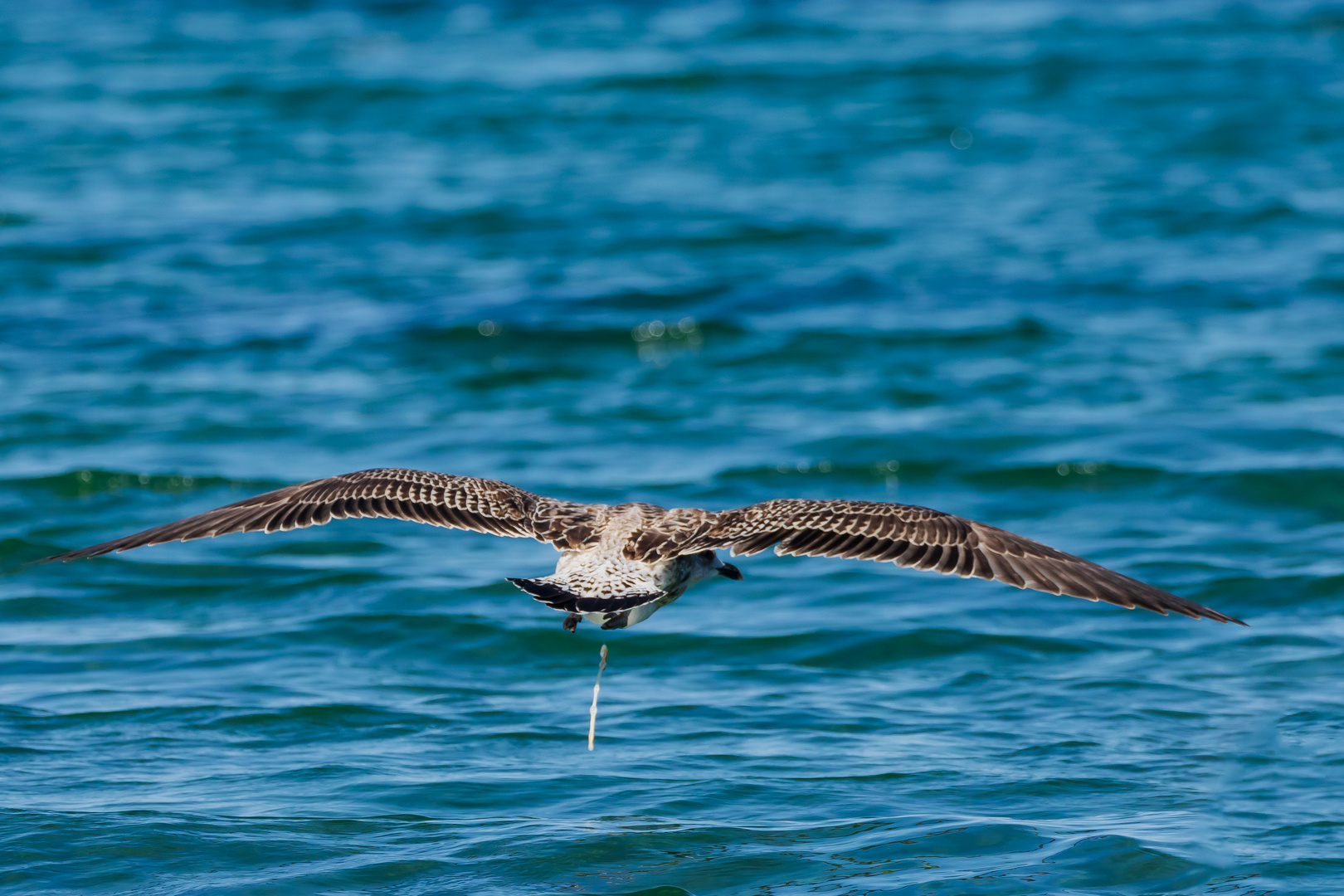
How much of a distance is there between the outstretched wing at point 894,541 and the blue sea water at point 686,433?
1179 mm

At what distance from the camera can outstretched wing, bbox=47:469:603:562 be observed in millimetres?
7422

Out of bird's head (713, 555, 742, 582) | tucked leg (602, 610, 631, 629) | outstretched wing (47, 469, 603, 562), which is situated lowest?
tucked leg (602, 610, 631, 629)

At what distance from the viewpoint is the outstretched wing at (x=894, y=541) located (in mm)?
6871

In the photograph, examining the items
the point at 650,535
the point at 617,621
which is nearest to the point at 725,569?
the point at 650,535

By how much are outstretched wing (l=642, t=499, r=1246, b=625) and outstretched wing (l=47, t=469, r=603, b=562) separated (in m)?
0.64

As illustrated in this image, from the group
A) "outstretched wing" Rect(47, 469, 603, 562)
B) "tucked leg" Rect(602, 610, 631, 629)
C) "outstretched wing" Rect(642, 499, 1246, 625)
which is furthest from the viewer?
"outstretched wing" Rect(47, 469, 603, 562)

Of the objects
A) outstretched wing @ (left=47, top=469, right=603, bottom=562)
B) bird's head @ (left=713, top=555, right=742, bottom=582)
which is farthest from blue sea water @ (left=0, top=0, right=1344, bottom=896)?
outstretched wing @ (left=47, top=469, right=603, bottom=562)

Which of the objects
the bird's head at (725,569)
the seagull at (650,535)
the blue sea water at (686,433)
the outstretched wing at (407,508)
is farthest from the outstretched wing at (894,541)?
the blue sea water at (686,433)

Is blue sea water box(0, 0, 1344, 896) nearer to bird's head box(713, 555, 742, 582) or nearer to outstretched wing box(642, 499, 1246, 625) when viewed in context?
bird's head box(713, 555, 742, 582)

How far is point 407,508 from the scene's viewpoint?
25.0 ft

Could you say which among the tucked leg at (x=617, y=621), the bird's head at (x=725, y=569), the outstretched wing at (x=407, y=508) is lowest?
the tucked leg at (x=617, y=621)

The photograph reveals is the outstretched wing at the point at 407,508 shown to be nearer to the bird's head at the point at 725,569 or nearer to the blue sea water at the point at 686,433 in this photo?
the bird's head at the point at 725,569

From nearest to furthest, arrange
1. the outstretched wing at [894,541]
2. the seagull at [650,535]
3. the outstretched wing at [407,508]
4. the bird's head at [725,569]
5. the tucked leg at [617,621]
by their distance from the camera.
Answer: the tucked leg at [617,621]
the seagull at [650,535]
the outstretched wing at [894,541]
the outstretched wing at [407,508]
the bird's head at [725,569]

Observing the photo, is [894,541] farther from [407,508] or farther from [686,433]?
[686,433]
